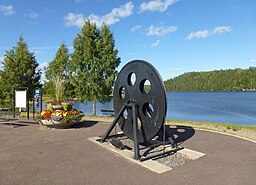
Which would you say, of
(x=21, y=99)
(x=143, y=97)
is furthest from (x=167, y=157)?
(x=21, y=99)

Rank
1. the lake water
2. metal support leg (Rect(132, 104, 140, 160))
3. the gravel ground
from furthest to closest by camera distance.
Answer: the lake water < metal support leg (Rect(132, 104, 140, 160)) < the gravel ground

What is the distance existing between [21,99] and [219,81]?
126 meters

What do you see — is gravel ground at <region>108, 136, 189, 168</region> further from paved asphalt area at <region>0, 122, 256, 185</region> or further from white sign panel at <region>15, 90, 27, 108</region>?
white sign panel at <region>15, 90, 27, 108</region>

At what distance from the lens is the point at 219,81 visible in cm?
12669

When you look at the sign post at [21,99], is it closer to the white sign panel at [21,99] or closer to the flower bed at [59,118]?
the white sign panel at [21,99]

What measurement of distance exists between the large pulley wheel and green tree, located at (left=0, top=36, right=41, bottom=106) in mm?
17041

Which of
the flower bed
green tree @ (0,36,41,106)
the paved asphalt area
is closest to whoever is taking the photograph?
the paved asphalt area

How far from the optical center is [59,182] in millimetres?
4805

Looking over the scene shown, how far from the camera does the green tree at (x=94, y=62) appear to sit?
710 inches

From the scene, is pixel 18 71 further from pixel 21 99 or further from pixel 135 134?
pixel 135 134

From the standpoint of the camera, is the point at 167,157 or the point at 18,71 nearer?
the point at 167,157

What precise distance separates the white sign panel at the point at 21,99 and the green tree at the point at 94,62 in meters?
4.77

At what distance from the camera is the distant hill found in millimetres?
121375

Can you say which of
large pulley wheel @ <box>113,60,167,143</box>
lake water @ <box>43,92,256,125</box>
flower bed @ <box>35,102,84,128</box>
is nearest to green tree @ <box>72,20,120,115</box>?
lake water @ <box>43,92,256,125</box>
